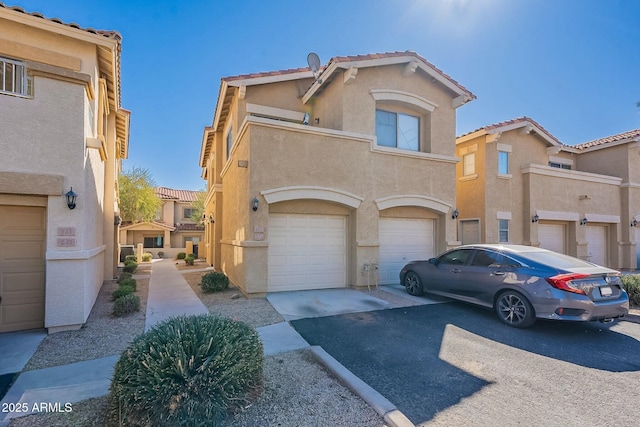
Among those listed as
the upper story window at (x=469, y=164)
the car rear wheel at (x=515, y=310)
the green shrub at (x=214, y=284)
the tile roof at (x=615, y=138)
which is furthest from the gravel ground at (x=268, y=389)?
the tile roof at (x=615, y=138)

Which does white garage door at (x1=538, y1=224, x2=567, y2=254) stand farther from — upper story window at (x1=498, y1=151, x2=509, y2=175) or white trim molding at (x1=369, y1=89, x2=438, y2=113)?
white trim molding at (x1=369, y1=89, x2=438, y2=113)

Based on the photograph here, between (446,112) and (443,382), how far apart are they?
424 inches

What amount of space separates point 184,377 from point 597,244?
20.9 m

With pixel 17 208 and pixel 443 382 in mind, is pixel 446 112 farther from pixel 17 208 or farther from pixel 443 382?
pixel 17 208

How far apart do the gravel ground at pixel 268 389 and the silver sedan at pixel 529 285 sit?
15.1 feet

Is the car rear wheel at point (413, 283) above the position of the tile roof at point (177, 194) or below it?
below

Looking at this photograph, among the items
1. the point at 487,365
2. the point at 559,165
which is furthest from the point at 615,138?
the point at 487,365

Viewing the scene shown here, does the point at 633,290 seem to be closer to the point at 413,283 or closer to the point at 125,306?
the point at 413,283

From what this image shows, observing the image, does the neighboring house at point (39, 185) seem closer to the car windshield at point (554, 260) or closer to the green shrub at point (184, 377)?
the green shrub at point (184, 377)

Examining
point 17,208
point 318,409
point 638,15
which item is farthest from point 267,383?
point 638,15

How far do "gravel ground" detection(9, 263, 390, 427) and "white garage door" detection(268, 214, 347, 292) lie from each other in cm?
256

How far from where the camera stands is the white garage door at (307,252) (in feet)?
32.0

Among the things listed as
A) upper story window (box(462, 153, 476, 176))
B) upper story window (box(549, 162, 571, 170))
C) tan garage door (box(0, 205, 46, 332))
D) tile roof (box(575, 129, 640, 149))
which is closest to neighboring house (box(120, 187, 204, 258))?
tan garage door (box(0, 205, 46, 332))

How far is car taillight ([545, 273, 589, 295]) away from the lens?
603 centimetres
